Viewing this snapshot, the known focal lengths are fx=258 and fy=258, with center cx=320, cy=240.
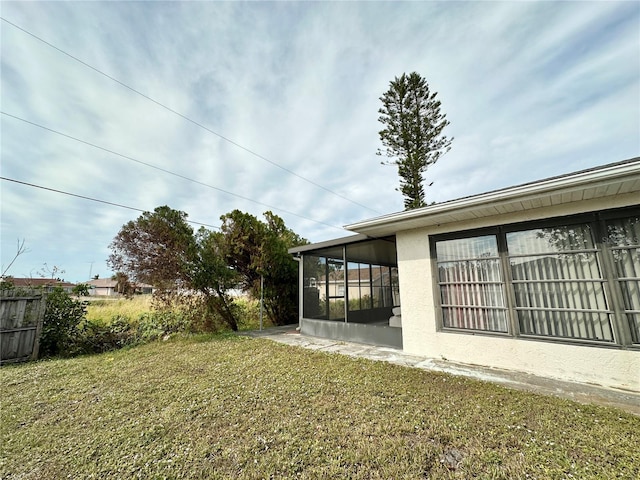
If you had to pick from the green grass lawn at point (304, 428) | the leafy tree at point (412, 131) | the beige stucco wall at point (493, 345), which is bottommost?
the green grass lawn at point (304, 428)

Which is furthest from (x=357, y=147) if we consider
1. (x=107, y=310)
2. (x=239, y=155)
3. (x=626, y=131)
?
(x=107, y=310)

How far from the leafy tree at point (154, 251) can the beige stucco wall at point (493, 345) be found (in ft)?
19.5

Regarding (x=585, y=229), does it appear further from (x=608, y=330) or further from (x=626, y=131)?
(x=626, y=131)

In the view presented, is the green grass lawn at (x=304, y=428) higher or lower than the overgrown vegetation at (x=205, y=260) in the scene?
lower

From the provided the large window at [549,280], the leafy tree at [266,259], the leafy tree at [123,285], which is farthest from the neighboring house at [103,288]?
the large window at [549,280]

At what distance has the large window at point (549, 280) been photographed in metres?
3.24

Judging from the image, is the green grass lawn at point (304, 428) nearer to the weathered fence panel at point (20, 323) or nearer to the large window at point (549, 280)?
the large window at point (549, 280)

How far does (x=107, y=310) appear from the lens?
7.93 m

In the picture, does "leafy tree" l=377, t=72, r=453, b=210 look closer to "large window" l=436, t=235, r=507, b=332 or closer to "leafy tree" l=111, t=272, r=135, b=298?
"large window" l=436, t=235, r=507, b=332

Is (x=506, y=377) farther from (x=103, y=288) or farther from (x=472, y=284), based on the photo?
(x=103, y=288)

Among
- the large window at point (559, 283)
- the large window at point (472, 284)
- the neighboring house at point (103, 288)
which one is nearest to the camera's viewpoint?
the large window at point (559, 283)

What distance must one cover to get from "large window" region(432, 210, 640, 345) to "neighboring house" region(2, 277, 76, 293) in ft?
27.2

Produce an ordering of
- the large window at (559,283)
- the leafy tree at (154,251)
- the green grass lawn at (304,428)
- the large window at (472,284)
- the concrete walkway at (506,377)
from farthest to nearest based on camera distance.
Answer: the leafy tree at (154,251)
the large window at (472,284)
the large window at (559,283)
the concrete walkway at (506,377)
the green grass lawn at (304,428)

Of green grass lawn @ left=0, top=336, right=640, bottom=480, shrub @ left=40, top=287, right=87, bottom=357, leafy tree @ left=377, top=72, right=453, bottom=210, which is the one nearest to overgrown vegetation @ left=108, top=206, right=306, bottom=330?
shrub @ left=40, top=287, right=87, bottom=357
